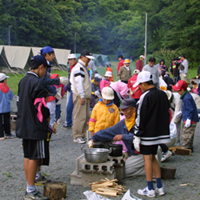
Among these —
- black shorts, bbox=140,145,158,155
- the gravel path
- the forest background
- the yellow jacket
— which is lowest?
the gravel path

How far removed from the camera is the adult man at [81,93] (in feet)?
23.2

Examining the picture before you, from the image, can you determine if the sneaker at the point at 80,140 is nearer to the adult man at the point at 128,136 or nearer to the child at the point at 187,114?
the adult man at the point at 128,136

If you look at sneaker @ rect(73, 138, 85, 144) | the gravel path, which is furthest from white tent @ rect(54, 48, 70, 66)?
sneaker @ rect(73, 138, 85, 144)

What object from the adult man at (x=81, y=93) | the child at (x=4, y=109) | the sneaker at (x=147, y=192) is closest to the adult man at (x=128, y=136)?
the sneaker at (x=147, y=192)

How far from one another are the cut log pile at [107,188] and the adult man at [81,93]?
2.94m

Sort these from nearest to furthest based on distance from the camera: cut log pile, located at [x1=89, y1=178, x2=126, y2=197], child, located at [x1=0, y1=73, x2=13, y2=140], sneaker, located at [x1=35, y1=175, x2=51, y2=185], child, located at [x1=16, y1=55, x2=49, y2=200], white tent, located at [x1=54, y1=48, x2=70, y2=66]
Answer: child, located at [x1=16, y1=55, x2=49, y2=200], cut log pile, located at [x1=89, y1=178, x2=126, y2=197], sneaker, located at [x1=35, y1=175, x2=51, y2=185], child, located at [x1=0, y1=73, x2=13, y2=140], white tent, located at [x1=54, y1=48, x2=70, y2=66]

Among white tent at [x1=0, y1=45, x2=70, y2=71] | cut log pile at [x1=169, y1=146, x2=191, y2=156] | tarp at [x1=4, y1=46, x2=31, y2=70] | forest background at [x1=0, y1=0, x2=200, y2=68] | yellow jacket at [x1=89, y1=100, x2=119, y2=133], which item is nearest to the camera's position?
yellow jacket at [x1=89, y1=100, x2=119, y2=133]

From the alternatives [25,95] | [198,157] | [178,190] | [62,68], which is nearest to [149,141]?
[178,190]

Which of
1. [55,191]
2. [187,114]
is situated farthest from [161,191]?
[187,114]

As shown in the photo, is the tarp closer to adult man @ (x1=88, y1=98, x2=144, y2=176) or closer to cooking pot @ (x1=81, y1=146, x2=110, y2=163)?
adult man @ (x1=88, y1=98, x2=144, y2=176)

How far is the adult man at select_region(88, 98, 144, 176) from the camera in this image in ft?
16.3

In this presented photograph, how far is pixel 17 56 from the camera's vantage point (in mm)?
28688

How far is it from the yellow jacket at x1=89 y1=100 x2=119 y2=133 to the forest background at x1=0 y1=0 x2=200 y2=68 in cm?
3037

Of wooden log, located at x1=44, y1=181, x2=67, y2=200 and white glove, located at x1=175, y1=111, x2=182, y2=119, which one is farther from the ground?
white glove, located at x1=175, y1=111, x2=182, y2=119
